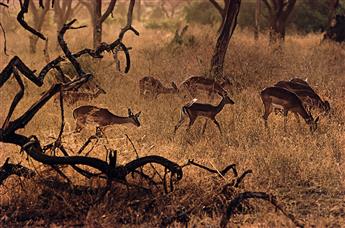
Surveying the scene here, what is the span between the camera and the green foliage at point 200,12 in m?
25.2

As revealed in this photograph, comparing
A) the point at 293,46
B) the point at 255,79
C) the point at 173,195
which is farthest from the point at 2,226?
the point at 293,46

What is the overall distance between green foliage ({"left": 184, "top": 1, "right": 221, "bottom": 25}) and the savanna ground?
1433 centimetres

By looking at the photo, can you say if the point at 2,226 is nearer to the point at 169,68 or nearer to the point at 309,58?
the point at 169,68

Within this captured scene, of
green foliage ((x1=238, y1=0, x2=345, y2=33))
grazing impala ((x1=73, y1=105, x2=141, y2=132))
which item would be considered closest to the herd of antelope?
grazing impala ((x1=73, y1=105, x2=141, y2=132))

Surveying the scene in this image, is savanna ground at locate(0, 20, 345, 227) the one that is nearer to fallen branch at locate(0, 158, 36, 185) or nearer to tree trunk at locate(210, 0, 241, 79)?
fallen branch at locate(0, 158, 36, 185)

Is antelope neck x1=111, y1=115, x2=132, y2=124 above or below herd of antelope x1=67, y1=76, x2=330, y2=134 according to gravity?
below

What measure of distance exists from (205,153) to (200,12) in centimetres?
2085

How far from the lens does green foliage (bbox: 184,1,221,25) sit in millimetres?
25250

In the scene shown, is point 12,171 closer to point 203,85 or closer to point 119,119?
point 119,119

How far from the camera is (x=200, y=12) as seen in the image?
26.0 metres

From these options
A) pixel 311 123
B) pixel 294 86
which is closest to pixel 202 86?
pixel 294 86

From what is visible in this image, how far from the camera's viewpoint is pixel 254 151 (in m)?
5.89

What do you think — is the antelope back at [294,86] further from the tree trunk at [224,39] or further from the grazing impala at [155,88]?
the tree trunk at [224,39]

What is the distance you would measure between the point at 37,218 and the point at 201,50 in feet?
30.1
